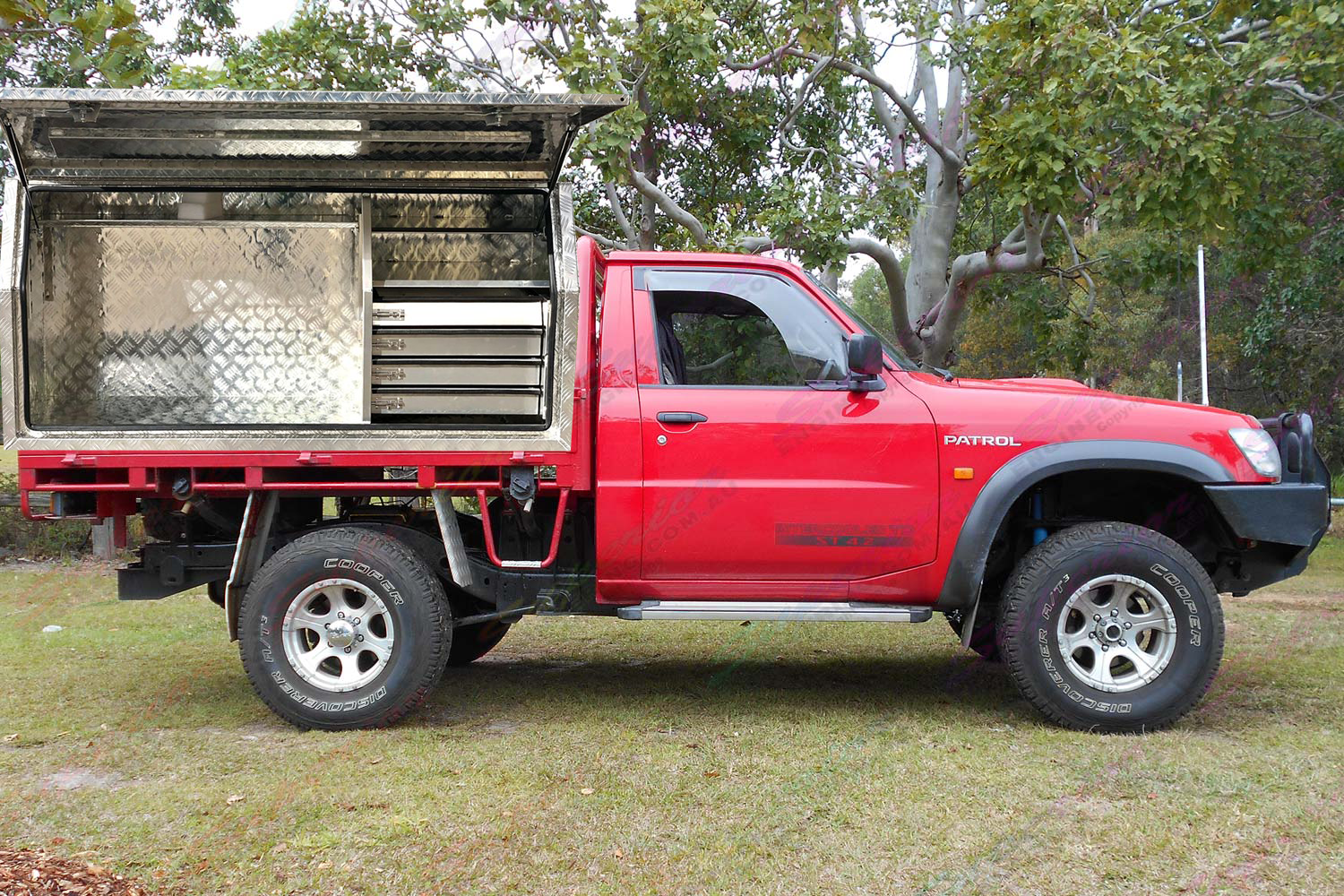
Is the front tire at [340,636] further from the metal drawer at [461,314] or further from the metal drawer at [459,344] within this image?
the metal drawer at [461,314]

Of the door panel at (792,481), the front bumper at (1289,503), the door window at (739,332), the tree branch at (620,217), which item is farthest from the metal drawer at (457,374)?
the tree branch at (620,217)

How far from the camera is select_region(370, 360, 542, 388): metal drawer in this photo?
20.3ft

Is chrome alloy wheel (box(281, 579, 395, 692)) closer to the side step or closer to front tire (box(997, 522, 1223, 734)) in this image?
the side step

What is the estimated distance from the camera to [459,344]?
6227 mm

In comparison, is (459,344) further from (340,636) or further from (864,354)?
(864,354)

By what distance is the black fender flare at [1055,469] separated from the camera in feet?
17.3

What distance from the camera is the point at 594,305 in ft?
18.9

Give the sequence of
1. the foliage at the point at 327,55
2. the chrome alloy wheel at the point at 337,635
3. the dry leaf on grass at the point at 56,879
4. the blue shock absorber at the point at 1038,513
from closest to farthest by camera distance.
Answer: the dry leaf on grass at the point at 56,879 → the chrome alloy wheel at the point at 337,635 → the blue shock absorber at the point at 1038,513 → the foliage at the point at 327,55

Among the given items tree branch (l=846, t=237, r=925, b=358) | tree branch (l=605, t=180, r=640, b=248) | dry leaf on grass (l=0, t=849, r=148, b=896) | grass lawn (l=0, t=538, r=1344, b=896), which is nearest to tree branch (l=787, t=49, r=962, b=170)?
tree branch (l=846, t=237, r=925, b=358)

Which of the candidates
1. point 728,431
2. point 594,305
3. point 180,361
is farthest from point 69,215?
point 728,431

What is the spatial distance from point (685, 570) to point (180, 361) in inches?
118

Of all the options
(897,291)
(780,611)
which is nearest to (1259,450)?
(780,611)

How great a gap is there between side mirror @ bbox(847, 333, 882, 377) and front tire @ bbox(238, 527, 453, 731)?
215 centimetres

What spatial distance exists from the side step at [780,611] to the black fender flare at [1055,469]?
1.23ft
